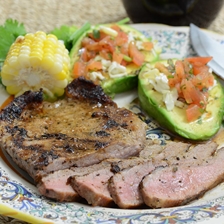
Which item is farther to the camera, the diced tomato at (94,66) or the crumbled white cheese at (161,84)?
the diced tomato at (94,66)

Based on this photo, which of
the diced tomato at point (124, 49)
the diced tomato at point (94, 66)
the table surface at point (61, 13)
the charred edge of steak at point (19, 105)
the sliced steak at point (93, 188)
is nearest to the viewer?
the sliced steak at point (93, 188)

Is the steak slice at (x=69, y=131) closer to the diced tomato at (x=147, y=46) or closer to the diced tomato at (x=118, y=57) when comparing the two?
the diced tomato at (x=118, y=57)

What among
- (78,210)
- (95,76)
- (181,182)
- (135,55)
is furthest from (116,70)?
(78,210)

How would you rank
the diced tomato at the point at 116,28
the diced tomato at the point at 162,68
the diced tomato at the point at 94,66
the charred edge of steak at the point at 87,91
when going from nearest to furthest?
the charred edge of steak at the point at 87,91, the diced tomato at the point at 162,68, the diced tomato at the point at 94,66, the diced tomato at the point at 116,28

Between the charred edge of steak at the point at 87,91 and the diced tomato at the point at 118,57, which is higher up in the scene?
the diced tomato at the point at 118,57

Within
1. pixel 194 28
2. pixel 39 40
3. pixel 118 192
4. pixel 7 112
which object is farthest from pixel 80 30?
pixel 118 192

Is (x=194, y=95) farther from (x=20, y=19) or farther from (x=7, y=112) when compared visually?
(x=20, y=19)

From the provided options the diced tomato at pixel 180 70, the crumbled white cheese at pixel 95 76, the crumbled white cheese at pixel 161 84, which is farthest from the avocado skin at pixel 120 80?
the diced tomato at pixel 180 70
